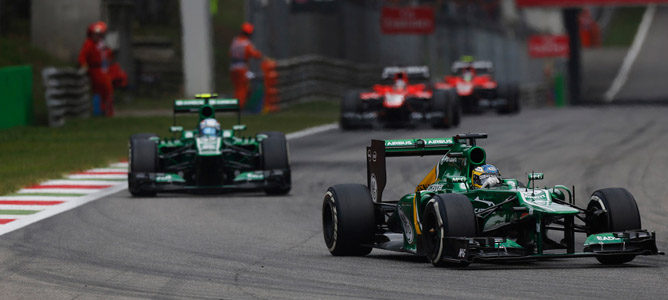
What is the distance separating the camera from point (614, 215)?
1148cm

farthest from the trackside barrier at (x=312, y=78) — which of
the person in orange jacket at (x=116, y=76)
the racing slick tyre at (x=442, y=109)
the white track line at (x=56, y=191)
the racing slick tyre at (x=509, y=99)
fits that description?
the white track line at (x=56, y=191)

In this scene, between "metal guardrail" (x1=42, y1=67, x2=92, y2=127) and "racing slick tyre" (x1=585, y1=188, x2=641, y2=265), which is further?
"metal guardrail" (x1=42, y1=67, x2=92, y2=127)

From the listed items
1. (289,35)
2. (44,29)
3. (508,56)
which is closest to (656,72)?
(508,56)

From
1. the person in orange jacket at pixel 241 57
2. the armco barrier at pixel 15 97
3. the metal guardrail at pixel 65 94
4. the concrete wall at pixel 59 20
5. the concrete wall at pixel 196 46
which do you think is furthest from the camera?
the concrete wall at pixel 196 46

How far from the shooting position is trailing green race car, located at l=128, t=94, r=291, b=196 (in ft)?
61.9

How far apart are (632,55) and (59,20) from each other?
5654cm

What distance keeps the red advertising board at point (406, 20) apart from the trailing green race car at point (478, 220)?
36054 mm

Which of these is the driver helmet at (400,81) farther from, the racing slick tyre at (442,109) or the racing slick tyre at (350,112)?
the racing slick tyre at (350,112)

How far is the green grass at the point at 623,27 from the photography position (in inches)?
3910

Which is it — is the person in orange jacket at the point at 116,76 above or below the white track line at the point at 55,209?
above

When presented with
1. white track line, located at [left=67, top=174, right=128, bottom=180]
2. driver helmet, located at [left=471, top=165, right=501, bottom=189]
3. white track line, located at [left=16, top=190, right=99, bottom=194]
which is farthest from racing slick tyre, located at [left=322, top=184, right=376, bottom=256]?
white track line, located at [left=67, top=174, right=128, bottom=180]

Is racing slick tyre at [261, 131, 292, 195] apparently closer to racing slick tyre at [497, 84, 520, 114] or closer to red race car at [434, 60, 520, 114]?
red race car at [434, 60, 520, 114]

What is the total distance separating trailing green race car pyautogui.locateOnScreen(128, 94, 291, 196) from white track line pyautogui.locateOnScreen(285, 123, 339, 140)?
10.2m

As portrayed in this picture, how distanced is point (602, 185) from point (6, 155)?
1049 cm
